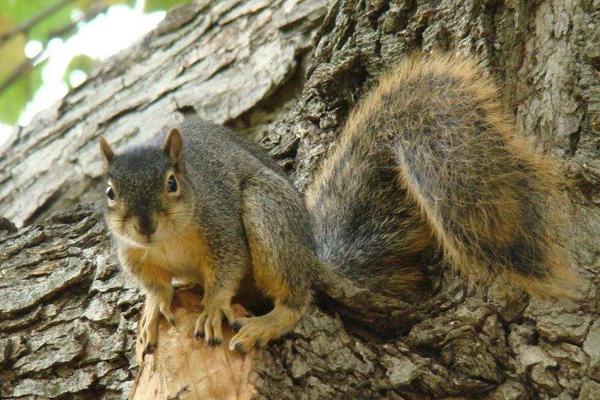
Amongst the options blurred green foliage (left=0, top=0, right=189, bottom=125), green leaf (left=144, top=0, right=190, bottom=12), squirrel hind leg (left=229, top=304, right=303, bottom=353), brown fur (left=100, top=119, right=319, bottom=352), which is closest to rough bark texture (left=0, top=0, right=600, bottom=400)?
squirrel hind leg (left=229, top=304, right=303, bottom=353)

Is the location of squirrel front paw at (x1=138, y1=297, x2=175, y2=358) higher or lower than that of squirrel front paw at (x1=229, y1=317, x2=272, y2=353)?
higher

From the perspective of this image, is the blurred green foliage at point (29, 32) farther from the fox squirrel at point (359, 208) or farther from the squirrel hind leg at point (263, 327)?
the squirrel hind leg at point (263, 327)

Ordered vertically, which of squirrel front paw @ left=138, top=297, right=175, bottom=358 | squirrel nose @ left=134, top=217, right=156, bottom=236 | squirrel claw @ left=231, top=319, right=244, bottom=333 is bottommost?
squirrel claw @ left=231, top=319, right=244, bottom=333

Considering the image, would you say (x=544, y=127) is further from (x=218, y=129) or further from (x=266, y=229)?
(x=218, y=129)

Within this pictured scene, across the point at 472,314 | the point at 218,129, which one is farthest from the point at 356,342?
the point at 218,129

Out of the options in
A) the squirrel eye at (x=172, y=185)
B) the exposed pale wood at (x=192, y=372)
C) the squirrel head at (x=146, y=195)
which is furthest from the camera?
the squirrel eye at (x=172, y=185)

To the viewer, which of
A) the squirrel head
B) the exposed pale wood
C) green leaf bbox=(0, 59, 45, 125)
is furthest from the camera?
green leaf bbox=(0, 59, 45, 125)

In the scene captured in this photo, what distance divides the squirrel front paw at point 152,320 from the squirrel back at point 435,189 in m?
0.49

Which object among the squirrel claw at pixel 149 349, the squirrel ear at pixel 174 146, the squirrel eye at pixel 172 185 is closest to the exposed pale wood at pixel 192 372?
the squirrel claw at pixel 149 349

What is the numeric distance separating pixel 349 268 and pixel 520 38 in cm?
82

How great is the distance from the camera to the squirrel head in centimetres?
206

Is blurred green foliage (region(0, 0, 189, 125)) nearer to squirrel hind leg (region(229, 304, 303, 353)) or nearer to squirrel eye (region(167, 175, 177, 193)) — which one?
squirrel eye (region(167, 175, 177, 193))

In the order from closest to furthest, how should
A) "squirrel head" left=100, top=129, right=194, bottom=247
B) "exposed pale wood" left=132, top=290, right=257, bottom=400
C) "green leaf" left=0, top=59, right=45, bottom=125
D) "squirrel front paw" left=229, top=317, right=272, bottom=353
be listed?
"exposed pale wood" left=132, top=290, right=257, bottom=400
"squirrel front paw" left=229, top=317, right=272, bottom=353
"squirrel head" left=100, top=129, right=194, bottom=247
"green leaf" left=0, top=59, right=45, bottom=125

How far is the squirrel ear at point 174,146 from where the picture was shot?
2.24m
